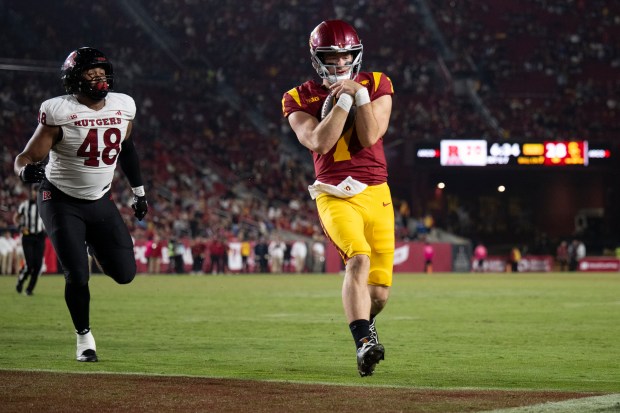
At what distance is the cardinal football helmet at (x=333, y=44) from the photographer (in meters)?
6.89

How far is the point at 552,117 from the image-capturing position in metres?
43.2

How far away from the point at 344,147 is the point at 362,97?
1.52 feet

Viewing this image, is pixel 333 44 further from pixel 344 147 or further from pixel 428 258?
pixel 428 258

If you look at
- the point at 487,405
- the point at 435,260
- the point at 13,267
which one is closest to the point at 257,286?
the point at 13,267

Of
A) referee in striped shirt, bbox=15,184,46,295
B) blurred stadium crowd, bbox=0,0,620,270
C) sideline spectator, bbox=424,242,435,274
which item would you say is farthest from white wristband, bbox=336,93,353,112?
sideline spectator, bbox=424,242,435,274

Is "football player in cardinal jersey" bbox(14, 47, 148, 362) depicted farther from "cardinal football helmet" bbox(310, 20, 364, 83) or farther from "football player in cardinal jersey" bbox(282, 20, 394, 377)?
"cardinal football helmet" bbox(310, 20, 364, 83)

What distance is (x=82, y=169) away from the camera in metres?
8.02

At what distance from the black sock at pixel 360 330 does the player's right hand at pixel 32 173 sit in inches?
99.4

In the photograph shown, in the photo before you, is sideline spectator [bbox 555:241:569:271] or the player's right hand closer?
the player's right hand

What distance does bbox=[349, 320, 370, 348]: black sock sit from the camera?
6.59 metres

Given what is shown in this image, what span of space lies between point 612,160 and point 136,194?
34311 mm

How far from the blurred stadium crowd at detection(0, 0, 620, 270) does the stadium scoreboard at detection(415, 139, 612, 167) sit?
60cm

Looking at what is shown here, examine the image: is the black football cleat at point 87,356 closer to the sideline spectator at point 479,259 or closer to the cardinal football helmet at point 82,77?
the cardinal football helmet at point 82,77

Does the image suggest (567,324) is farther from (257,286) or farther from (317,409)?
(257,286)
